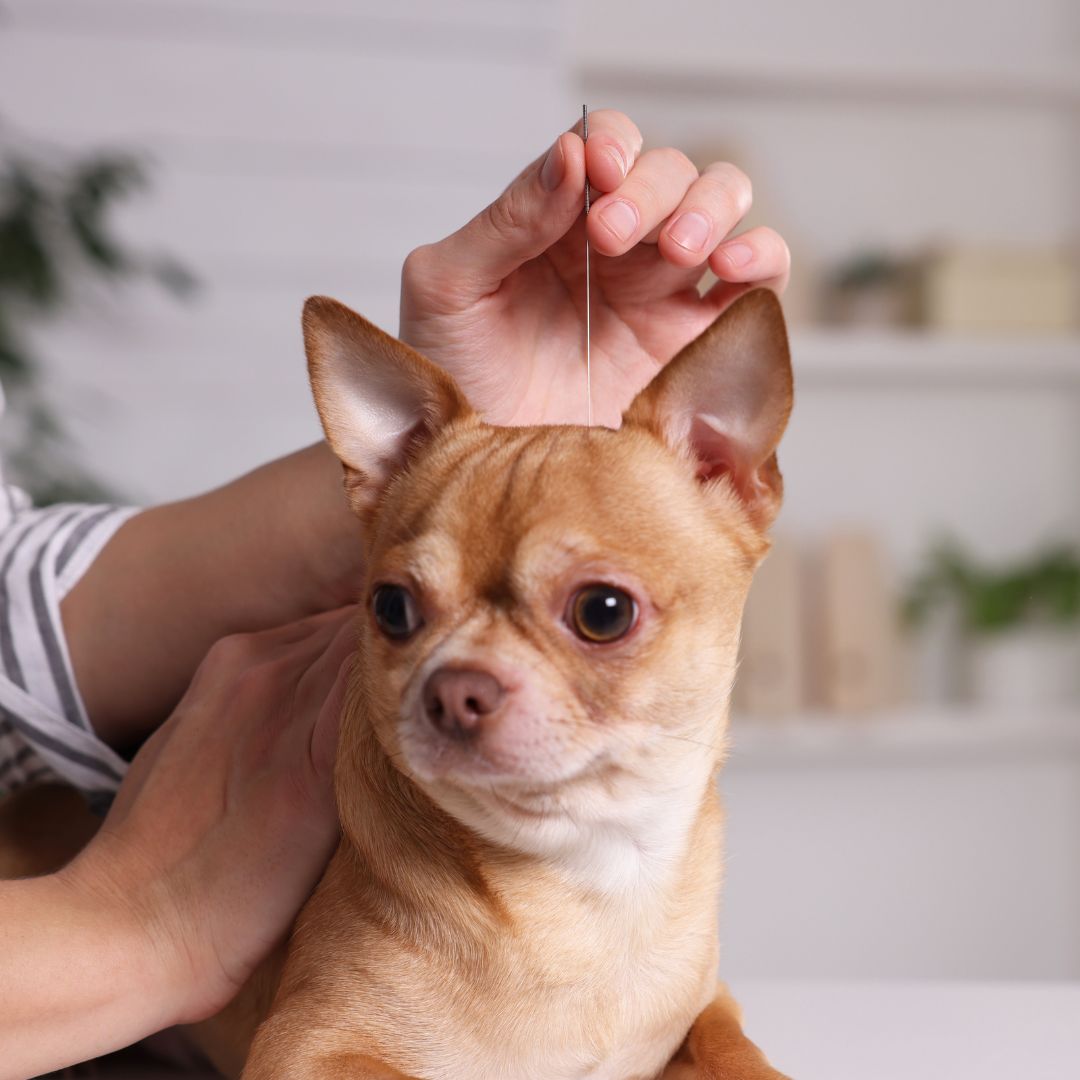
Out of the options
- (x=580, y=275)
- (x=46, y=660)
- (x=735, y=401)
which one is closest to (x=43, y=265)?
(x=46, y=660)

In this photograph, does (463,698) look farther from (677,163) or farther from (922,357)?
(922,357)

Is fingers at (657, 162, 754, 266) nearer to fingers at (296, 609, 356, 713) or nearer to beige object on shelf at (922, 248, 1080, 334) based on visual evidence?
fingers at (296, 609, 356, 713)

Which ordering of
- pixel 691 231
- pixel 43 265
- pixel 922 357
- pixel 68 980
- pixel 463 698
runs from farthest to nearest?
pixel 922 357 < pixel 43 265 < pixel 691 231 < pixel 68 980 < pixel 463 698

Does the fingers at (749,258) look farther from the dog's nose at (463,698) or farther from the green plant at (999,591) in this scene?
the green plant at (999,591)

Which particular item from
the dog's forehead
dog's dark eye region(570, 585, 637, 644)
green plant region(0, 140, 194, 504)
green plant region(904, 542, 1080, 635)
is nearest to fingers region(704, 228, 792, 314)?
the dog's forehead

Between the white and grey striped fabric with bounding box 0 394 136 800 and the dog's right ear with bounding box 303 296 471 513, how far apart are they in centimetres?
42

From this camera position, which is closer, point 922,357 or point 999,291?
point 922,357

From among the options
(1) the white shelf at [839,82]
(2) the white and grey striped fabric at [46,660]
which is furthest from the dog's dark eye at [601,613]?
(1) the white shelf at [839,82]

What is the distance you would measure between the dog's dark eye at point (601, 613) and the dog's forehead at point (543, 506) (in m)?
0.02

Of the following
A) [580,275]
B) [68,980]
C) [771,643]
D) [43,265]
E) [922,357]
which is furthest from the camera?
[922,357]

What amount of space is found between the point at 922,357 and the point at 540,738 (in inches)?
104

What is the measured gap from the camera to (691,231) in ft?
3.67

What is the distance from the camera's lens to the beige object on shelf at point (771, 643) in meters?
3.14

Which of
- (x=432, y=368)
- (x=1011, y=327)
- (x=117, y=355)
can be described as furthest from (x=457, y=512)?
(x=1011, y=327)
